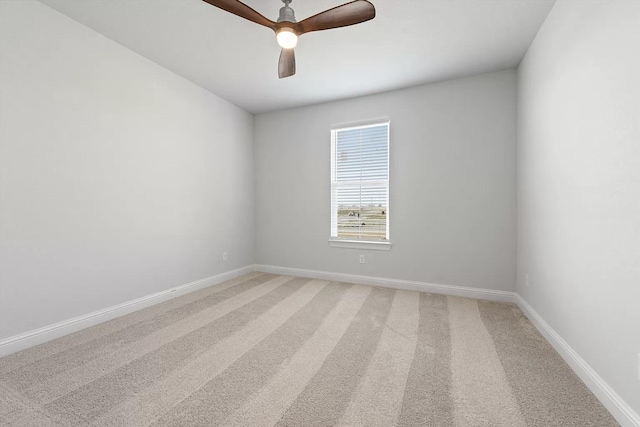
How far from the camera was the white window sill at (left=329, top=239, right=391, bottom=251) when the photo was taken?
3580 mm

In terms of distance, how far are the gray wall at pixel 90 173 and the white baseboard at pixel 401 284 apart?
3.78 ft

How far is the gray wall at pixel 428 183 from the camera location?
3.02m

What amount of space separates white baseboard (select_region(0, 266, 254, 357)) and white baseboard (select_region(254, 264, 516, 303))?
117 centimetres

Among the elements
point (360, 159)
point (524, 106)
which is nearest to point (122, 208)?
point (360, 159)

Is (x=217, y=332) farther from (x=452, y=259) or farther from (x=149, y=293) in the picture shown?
(x=452, y=259)

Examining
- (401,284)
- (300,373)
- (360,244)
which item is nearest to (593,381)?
→ (300,373)

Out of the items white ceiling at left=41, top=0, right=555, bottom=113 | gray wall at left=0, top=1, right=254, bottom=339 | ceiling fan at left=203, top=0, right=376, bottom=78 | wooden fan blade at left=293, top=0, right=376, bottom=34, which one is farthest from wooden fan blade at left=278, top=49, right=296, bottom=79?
gray wall at left=0, top=1, right=254, bottom=339

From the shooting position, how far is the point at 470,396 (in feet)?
4.85

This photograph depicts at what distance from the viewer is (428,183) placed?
10.9 feet

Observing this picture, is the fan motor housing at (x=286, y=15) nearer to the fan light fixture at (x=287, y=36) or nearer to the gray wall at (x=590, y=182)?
the fan light fixture at (x=287, y=36)

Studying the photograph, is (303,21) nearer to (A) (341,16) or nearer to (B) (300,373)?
(A) (341,16)

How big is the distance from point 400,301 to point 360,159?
1.93 m

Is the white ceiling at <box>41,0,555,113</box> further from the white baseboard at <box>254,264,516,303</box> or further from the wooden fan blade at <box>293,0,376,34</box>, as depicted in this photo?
the white baseboard at <box>254,264,516,303</box>

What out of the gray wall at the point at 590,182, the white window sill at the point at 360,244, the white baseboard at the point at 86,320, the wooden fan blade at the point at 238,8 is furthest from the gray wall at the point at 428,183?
the wooden fan blade at the point at 238,8
